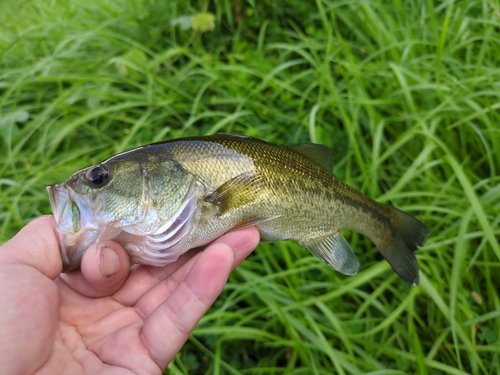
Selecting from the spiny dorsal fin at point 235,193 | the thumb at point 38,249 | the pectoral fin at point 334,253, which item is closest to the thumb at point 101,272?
the thumb at point 38,249

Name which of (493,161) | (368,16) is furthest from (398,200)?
(368,16)

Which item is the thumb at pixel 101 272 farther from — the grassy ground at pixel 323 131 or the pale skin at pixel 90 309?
the grassy ground at pixel 323 131

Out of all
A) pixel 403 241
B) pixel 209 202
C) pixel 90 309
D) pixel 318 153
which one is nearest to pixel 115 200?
pixel 209 202

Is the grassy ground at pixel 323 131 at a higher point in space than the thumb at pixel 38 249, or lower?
lower

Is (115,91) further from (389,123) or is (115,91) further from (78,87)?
(389,123)

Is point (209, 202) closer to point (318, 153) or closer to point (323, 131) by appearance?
point (318, 153)

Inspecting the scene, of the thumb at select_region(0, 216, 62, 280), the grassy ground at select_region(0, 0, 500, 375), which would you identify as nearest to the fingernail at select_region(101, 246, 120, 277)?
the thumb at select_region(0, 216, 62, 280)
